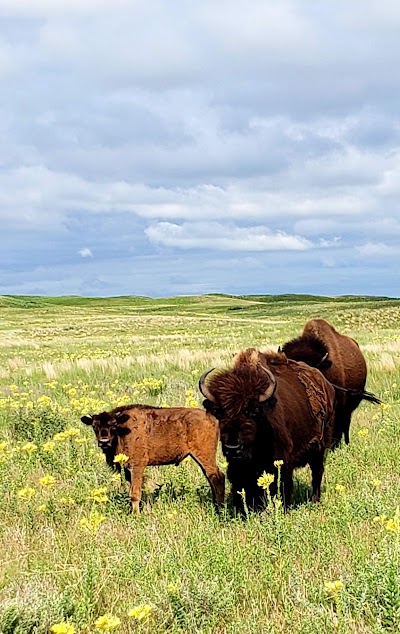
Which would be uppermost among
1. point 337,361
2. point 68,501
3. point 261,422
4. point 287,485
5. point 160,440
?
point 337,361

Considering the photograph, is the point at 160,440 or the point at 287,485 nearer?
the point at 287,485

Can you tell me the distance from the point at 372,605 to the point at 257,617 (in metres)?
0.67

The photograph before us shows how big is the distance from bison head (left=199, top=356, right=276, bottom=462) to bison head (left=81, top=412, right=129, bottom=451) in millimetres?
1165

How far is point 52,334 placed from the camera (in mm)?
51875

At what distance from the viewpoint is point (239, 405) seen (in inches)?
205

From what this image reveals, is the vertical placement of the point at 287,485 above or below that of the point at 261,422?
below

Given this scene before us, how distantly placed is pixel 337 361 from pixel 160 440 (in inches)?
153

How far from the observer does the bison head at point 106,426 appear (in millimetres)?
6094

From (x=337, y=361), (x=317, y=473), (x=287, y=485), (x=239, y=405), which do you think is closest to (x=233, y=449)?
(x=239, y=405)

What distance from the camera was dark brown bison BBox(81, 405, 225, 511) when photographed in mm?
6254

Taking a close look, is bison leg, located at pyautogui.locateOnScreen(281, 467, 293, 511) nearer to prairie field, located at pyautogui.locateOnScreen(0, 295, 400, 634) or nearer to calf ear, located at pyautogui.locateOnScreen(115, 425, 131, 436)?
prairie field, located at pyautogui.locateOnScreen(0, 295, 400, 634)

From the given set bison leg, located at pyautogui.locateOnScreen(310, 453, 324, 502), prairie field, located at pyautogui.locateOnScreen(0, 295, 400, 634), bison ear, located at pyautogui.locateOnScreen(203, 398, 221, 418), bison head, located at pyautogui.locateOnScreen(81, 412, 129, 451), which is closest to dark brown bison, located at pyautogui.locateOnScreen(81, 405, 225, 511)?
bison head, located at pyautogui.locateOnScreen(81, 412, 129, 451)

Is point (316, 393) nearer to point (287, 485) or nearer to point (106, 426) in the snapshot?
point (287, 485)

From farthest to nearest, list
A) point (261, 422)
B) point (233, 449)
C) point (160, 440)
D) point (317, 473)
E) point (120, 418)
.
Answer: point (317, 473), point (160, 440), point (120, 418), point (261, 422), point (233, 449)
